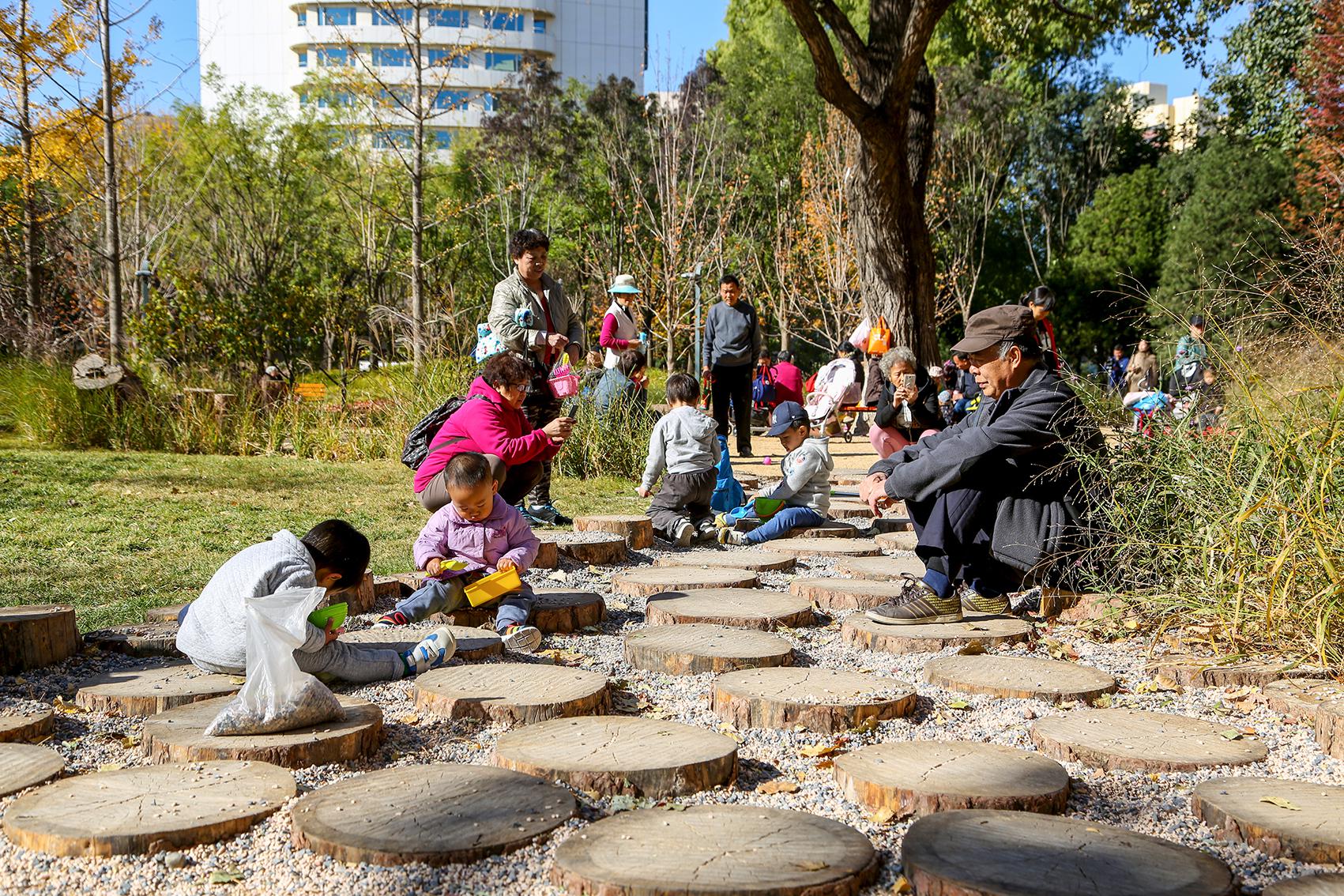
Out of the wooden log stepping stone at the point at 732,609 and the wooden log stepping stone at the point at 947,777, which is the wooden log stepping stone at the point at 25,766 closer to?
the wooden log stepping stone at the point at 947,777

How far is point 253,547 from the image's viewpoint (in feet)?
11.0

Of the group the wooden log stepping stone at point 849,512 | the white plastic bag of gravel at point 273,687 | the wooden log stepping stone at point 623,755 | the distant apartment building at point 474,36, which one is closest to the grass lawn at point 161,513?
the wooden log stepping stone at point 849,512

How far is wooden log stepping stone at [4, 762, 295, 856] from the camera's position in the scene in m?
2.18

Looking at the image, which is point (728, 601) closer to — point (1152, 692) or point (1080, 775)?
point (1152, 692)

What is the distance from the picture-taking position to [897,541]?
243 inches

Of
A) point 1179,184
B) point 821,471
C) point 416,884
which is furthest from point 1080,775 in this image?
point 1179,184

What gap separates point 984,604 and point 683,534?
7.51ft

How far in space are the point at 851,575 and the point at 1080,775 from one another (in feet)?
8.54

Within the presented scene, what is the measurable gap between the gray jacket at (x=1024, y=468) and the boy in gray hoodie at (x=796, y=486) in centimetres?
242

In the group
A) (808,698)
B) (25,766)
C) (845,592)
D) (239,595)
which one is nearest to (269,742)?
(25,766)

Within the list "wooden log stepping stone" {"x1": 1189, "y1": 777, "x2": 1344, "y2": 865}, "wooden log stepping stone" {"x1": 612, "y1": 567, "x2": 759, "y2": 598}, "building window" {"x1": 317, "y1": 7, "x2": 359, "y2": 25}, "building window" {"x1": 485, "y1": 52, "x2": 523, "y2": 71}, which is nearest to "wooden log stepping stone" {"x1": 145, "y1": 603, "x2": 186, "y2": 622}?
"wooden log stepping stone" {"x1": 612, "y1": 567, "x2": 759, "y2": 598}

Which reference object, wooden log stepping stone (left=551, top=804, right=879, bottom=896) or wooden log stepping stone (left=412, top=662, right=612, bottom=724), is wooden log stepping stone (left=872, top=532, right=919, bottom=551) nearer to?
wooden log stepping stone (left=412, top=662, right=612, bottom=724)

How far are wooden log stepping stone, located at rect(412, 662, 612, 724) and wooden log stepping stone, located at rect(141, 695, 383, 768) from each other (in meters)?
0.24

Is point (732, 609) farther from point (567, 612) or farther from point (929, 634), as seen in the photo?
point (929, 634)
